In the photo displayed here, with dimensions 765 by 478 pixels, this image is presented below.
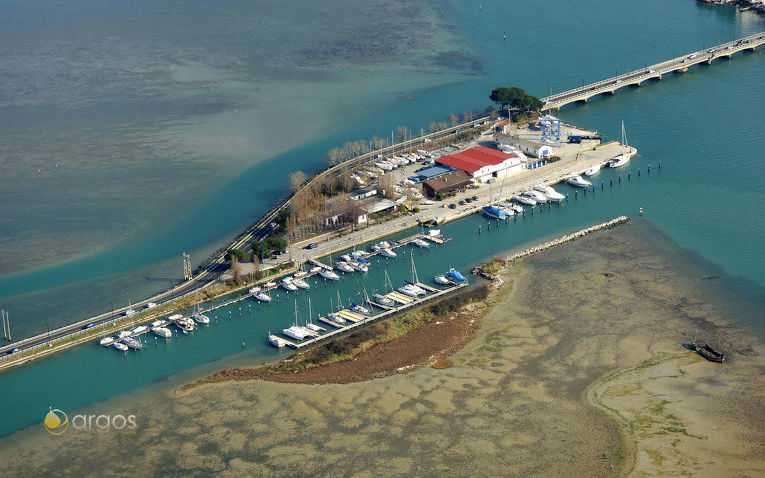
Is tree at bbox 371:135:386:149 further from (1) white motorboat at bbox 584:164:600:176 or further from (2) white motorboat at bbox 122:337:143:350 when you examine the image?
(2) white motorboat at bbox 122:337:143:350

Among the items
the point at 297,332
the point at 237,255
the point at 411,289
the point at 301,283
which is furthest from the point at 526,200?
the point at 297,332

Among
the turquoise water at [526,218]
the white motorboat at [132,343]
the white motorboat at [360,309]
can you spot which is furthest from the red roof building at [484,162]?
the white motorboat at [132,343]

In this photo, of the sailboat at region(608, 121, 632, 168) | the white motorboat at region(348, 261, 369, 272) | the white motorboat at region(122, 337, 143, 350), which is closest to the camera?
the white motorboat at region(122, 337, 143, 350)

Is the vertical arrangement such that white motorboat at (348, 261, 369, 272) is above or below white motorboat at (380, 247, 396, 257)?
below

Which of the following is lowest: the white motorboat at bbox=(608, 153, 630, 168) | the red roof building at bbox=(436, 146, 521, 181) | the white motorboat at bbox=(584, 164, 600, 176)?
the white motorboat at bbox=(584, 164, 600, 176)

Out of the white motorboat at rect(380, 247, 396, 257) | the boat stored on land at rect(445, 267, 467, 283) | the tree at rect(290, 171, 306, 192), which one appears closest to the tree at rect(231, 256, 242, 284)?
the white motorboat at rect(380, 247, 396, 257)

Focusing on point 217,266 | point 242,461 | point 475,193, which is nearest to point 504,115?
point 475,193
